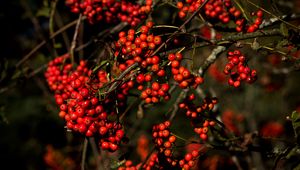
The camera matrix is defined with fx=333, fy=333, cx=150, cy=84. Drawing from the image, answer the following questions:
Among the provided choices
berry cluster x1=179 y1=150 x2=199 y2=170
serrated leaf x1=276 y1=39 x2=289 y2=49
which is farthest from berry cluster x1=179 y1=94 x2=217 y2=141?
serrated leaf x1=276 y1=39 x2=289 y2=49

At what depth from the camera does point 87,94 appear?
2035mm

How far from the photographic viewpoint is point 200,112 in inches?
96.0

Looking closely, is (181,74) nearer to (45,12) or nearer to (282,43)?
(282,43)

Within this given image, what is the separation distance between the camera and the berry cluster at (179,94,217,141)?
2426mm

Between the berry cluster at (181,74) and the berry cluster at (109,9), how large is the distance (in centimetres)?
108

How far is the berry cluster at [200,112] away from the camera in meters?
2.43

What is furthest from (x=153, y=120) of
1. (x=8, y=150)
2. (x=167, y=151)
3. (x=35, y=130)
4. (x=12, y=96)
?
(x=167, y=151)

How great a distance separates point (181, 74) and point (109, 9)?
1.36 m

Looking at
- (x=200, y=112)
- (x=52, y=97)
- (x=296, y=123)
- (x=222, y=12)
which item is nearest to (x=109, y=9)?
(x=222, y=12)

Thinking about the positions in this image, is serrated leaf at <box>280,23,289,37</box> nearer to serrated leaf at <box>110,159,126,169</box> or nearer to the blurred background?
the blurred background

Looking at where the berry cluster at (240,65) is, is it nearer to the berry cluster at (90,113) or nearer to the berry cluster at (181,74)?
the berry cluster at (181,74)

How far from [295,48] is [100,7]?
1712mm

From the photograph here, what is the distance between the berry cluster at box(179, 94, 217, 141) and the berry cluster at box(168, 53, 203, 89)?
37 centimetres

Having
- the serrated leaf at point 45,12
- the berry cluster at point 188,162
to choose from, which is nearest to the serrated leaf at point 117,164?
the berry cluster at point 188,162
